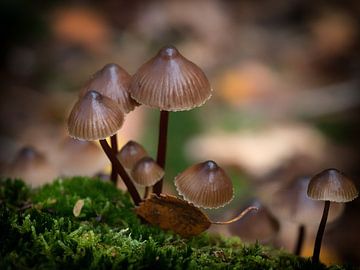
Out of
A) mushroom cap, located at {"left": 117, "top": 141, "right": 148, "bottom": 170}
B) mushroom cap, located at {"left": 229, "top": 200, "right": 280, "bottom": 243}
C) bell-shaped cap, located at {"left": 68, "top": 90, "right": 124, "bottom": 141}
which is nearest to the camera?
bell-shaped cap, located at {"left": 68, "top": 90, "right": 124, "bottom": 141}

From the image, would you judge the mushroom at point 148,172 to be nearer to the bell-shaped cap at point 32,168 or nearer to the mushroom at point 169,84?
the mushroom at point 169,84

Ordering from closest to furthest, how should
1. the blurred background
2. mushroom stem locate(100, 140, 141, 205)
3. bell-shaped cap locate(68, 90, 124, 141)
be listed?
1. bell-shaped cap locate(68, 90, 124, 141)
2. mushroom stem locate(100, 140, 141, 205)
3. the blurred background

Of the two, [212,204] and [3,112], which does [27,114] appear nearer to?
[3,112]

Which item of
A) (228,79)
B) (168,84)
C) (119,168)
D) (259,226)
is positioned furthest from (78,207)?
(228,79)

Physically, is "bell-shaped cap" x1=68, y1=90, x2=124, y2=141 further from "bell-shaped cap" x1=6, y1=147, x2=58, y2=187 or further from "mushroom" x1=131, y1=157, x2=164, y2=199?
"bell-shaped cap" x1=6, y1=147, x2=58, y2=187

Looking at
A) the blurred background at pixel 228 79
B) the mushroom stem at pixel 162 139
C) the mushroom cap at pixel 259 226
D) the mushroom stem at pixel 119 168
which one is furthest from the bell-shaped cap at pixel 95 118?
the blurred background at pixel 228 79

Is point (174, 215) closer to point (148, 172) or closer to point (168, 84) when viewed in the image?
point (148, 172)

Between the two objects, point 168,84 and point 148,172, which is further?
point 148,172

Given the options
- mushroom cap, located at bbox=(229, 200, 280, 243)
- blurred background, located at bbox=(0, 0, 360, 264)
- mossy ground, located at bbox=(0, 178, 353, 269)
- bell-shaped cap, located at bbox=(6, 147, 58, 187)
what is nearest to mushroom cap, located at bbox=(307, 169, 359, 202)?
mossy ground, located at bbox=(0, 178, 353, 269)
